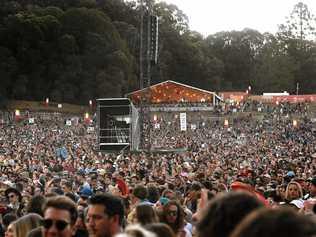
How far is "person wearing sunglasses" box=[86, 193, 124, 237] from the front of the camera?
3.86 m

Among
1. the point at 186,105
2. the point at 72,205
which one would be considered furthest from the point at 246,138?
the point at 72,205

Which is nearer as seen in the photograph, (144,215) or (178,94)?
(144,215)

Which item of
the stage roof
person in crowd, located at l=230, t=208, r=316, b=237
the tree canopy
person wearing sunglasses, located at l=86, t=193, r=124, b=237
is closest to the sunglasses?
person wearing sunglasses, located at l=86, t=193, r=124, b=237

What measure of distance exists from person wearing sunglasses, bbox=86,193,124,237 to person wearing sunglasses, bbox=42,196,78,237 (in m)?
0.14

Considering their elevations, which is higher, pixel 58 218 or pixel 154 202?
pixel 58 218

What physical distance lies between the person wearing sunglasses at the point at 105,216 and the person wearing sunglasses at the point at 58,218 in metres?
0.14

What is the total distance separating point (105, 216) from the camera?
3.91 m

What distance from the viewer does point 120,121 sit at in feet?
84.3

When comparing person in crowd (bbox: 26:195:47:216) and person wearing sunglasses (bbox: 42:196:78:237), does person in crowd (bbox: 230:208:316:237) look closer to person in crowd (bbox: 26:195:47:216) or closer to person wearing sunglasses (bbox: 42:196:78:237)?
person wearing sunglasses (bbox: 42:196:78:237)

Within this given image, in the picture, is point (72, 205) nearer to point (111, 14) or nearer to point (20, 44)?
point (20, 44)

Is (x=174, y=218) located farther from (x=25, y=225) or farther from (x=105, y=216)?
(x=105, y=216)

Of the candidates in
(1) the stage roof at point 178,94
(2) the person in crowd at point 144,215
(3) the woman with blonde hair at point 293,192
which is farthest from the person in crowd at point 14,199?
(1) the stage roof at point 178,94

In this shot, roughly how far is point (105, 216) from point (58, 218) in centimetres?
31

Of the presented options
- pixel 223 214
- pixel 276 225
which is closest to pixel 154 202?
pixel 223 214
